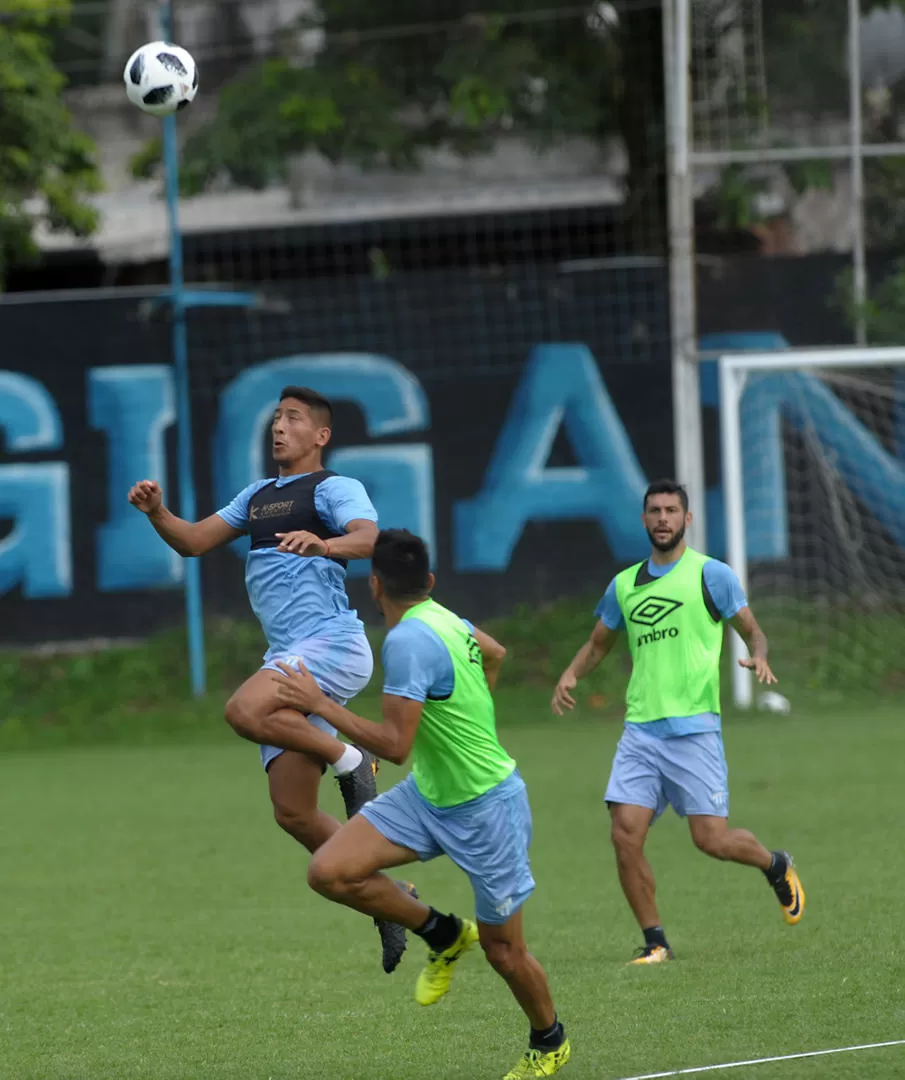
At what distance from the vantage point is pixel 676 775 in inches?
335

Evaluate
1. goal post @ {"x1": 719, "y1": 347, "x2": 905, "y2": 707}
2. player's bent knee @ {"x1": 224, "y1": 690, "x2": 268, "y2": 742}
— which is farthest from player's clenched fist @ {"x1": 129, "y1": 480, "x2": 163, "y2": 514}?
goal post @ {"x1": 719, "y1": 347, "x2": 905, "y2": 707}

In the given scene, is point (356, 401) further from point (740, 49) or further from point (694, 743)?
point (694, 743)

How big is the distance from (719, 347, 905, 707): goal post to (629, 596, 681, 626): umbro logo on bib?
394 inches

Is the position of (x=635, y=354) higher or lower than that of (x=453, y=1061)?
higher

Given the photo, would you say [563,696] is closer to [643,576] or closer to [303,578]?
[643,576]

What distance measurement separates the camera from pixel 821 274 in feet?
65.2

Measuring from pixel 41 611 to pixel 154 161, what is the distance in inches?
349

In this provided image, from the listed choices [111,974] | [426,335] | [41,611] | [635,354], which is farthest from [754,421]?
[111,974]

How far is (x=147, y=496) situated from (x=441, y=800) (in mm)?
2128

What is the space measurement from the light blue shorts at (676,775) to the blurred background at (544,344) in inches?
383

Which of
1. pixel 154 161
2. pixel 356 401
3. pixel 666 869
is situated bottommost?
pixel 666 869

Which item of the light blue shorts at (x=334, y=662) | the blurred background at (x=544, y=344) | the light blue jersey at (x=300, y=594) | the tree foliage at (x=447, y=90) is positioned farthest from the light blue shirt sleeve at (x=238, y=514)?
the tree foliage at (x=447, y=90)

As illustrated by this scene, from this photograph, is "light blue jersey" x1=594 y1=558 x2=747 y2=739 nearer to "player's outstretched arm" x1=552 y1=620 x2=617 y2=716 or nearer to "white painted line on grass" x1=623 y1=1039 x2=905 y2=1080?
"player's outstretched arm" x1=552 y1=620 x2=617 y2=716

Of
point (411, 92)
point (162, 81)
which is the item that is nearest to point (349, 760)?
point (162, 81)
